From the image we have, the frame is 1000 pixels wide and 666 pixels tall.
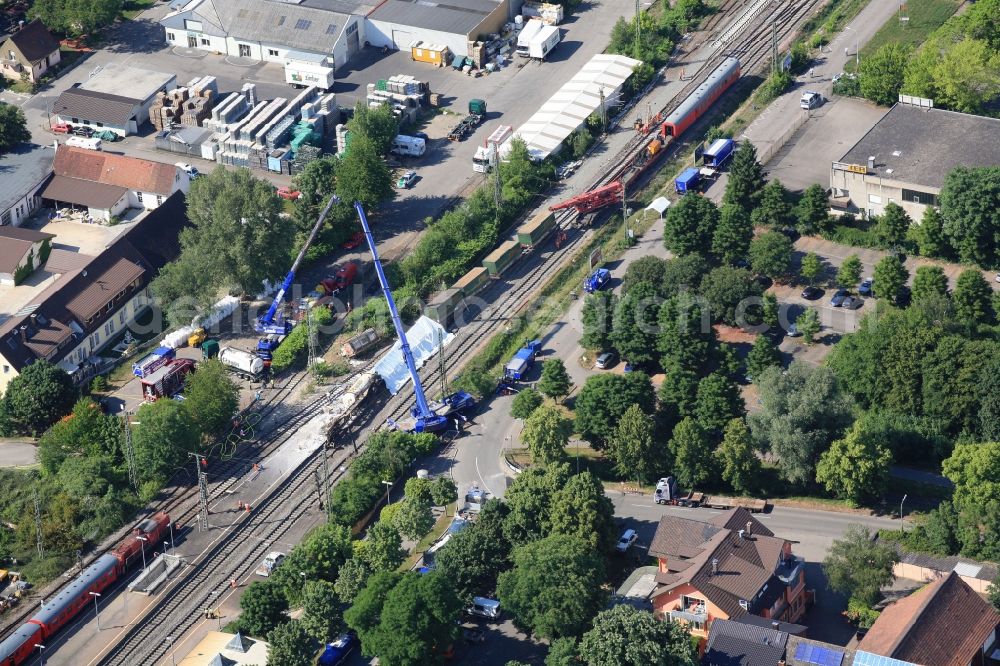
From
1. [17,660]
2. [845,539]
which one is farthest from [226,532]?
[845,539]

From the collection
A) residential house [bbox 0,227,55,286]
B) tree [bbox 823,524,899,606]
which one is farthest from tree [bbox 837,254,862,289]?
residential house [bbox 0,227,55,286]

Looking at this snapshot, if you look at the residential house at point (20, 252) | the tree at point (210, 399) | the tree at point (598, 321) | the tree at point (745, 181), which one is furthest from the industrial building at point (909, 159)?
the residential house at point (20, 252)

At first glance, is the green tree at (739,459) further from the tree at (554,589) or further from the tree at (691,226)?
the tree at (691,226)

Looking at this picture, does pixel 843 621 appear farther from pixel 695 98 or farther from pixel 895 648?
pixel 695 98

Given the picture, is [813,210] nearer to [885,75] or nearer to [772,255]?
[772,255]

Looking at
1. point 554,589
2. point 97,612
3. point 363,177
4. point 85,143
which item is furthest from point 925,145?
point 97,612

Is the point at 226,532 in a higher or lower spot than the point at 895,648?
lower

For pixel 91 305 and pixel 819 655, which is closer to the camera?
pixel 819 655
